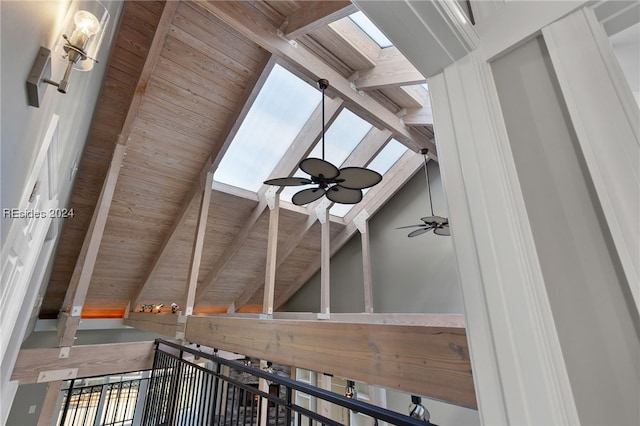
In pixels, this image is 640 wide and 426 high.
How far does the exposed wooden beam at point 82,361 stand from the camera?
319 cm

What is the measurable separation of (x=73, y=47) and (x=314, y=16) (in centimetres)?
222

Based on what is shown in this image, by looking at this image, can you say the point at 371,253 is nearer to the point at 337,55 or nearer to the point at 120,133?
the point at 337,55

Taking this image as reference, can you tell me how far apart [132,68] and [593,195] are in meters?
4.70

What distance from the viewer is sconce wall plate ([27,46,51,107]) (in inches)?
44.3

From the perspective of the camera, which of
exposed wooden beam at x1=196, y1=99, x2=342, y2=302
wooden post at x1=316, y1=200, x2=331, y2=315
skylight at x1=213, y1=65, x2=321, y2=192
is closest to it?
skylight at x1=213, y1=65, x2=321, y2=192

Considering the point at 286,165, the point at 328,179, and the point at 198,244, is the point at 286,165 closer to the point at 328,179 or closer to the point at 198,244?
the point at 198,244

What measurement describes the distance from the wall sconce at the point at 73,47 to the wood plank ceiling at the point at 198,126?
166cm

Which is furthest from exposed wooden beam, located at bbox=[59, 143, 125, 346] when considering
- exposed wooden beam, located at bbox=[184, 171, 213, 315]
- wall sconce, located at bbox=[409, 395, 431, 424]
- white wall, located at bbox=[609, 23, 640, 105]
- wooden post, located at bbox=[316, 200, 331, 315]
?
white wall, located at bbox=[609, 23, 640, 105]

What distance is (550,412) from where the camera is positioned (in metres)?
0.57

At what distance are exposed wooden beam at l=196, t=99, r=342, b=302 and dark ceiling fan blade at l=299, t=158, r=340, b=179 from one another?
5.59 ft

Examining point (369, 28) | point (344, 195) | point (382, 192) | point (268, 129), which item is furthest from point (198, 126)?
point (382, 192)

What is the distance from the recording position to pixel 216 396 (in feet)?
6.76

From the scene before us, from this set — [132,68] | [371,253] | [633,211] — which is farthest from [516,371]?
[371,253]

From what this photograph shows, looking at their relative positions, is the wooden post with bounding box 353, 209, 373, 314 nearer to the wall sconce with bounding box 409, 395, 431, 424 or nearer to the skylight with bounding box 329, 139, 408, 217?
the skylight with bounding box 329, 139, 408, 217
